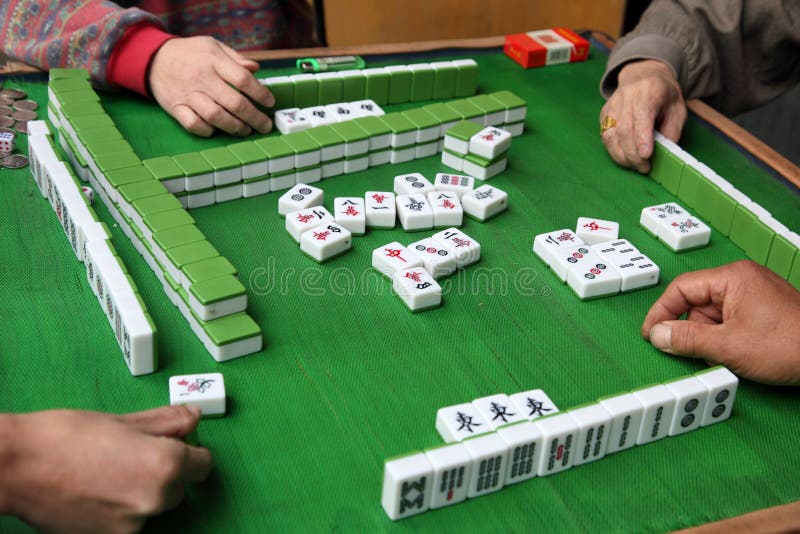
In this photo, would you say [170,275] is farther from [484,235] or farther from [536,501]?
[536,501]

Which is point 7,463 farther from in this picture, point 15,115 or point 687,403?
point 15,115

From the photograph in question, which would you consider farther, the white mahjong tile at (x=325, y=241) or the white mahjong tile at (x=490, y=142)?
the white mahjong tile at (x=490, y=142)

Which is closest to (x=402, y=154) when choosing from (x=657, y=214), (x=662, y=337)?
(x=657, y=214)

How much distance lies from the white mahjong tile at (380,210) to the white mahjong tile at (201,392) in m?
0.62

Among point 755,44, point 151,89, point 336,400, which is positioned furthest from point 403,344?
point 755,44

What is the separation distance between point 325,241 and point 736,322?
83cm

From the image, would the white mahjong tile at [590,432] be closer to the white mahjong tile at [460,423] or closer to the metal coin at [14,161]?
the white mahjong tile at [460,423]

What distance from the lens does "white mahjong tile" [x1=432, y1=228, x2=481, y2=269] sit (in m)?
1.85

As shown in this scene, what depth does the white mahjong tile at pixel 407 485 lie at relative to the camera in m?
1.27

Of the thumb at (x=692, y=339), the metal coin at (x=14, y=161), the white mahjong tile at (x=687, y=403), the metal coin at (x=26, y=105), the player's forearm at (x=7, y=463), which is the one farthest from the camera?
the metal coin at (x=26, y=105)

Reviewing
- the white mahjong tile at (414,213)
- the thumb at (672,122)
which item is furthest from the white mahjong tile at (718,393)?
the thumb at (672,122)

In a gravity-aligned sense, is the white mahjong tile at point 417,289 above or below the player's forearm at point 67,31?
below

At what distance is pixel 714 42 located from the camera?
2.60 meters

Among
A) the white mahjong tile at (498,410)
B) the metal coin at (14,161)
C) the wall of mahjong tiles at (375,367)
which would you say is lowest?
the wall of mahjong tiles at (375,367)
